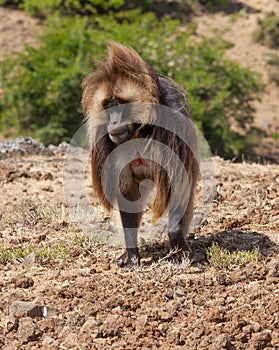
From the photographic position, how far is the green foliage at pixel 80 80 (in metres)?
12.5

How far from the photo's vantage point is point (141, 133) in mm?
4375

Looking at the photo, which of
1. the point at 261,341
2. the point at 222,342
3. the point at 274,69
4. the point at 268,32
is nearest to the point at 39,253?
the point at 222,342

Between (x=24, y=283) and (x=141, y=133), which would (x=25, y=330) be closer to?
(x=24, y=283)

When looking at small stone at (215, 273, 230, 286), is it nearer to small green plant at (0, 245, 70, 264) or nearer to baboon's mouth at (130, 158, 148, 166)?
baboon's mouth at (130, 158, 148, 166)

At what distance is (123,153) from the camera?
→ 14.7ft

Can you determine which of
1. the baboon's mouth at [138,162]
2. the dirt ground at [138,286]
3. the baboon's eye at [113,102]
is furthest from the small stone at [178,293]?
the baboon's eye at [113,102]

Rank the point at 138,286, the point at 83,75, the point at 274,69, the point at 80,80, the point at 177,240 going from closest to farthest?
1. the point at 138,286
2. the point at 177,240
3. the point at 83,75
4. the point at 80,80
5. the point at 274,69

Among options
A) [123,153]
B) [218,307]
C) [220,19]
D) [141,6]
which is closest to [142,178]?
[123,153]

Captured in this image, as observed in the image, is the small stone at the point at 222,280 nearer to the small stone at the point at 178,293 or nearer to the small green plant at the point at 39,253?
the small stone at the point at 178,293

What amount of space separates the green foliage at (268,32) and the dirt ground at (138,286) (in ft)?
50.3

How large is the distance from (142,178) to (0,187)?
2.36 m

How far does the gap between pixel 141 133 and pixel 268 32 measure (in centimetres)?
1705

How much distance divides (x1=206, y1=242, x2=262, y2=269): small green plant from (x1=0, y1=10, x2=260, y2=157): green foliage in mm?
7830

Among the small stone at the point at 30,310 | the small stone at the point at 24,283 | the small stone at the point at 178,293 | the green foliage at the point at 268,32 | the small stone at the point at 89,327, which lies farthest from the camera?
the green foliage at the point at 268,32
